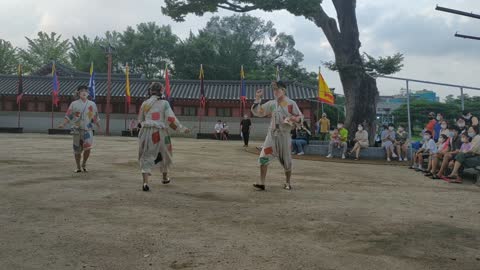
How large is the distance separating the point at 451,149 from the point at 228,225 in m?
6.60

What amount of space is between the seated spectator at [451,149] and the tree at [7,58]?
4250 centimetres

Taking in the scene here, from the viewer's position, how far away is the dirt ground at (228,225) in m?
3.13

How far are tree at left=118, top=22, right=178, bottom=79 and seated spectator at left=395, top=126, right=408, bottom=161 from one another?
97.4ft

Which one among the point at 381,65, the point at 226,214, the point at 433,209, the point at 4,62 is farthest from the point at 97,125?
the point at 4,62

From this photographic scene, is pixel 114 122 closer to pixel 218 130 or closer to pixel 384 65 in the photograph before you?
pixel 218 130

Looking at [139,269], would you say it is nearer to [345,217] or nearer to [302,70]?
[345,217]

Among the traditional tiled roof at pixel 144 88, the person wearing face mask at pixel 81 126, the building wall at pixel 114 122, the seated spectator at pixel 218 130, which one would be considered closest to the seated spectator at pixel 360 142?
the person wearing face mask at pixel 81 126

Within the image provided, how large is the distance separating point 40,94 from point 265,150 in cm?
3000

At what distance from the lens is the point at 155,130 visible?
6434mm

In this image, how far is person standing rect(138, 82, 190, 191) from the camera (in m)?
6.35

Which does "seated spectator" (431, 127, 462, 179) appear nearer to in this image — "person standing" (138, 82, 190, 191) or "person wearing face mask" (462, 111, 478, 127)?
"person wearing face mask" (462, 111, 478, 127)

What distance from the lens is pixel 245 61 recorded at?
43438 millimetres

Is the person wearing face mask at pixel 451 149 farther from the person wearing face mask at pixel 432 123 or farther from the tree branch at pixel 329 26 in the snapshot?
the tree branch at pixel 329 26

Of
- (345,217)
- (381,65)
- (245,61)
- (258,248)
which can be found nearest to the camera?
(258,248)
